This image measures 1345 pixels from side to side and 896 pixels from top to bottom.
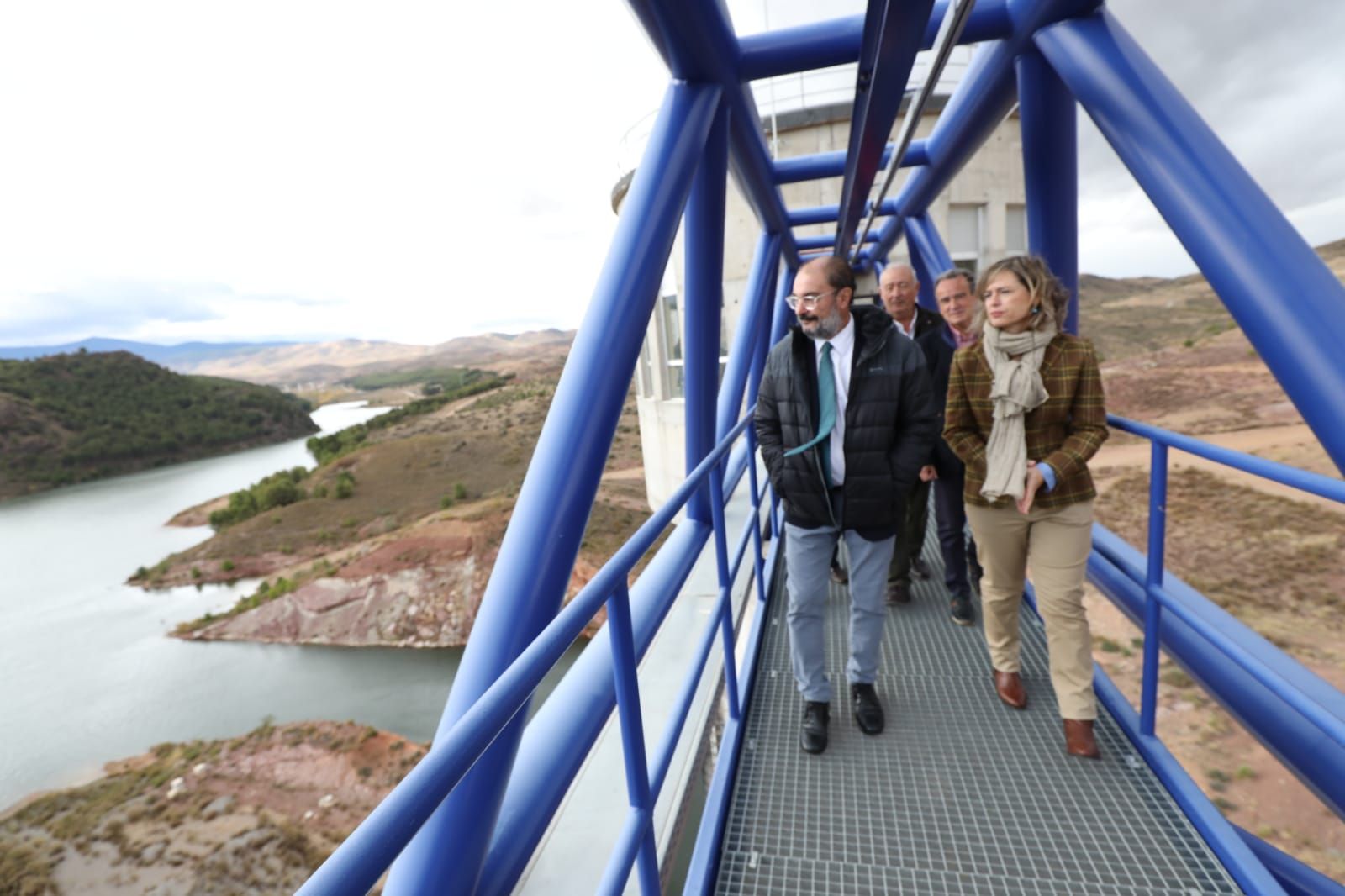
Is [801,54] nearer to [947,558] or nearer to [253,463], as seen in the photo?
[947,558]

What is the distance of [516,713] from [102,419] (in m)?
76.2

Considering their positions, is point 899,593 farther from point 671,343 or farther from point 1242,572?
point 1242,572

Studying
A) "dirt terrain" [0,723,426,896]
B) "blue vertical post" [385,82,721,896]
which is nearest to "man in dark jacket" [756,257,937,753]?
"blue vertical post" [385,82,721,896]

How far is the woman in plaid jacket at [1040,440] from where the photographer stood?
1748 millimetres

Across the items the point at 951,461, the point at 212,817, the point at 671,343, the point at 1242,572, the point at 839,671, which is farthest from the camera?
the point at 212,817

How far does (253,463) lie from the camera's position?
2820 inches

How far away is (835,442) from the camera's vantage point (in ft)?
6.27

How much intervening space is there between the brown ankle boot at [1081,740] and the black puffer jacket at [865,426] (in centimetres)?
82

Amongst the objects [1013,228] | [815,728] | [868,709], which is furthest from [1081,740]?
[1013,228]

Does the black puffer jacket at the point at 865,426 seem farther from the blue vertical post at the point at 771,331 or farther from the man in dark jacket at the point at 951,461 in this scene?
the blue vertical post at the point at 771,331

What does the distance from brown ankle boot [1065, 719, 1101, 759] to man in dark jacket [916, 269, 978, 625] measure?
82cm

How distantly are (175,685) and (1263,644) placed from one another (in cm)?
4860

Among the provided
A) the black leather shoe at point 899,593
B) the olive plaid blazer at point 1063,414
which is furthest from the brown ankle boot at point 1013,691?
the black leather shoe at point 899,593

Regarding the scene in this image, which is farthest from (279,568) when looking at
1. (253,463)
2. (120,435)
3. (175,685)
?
(253,463)
